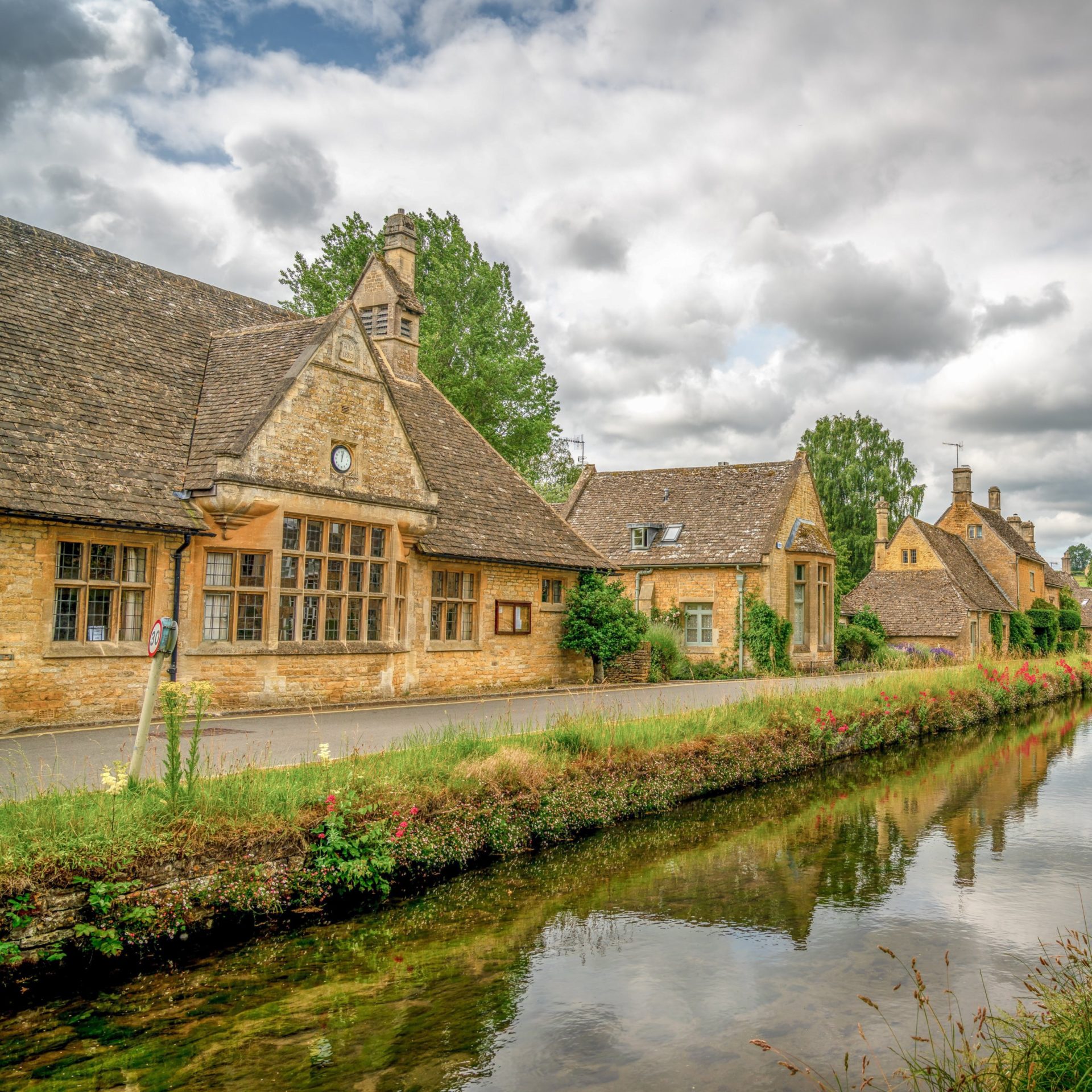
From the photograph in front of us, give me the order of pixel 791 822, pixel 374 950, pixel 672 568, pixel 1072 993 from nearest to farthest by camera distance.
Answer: pixel 1072 993
pixel 374 950
pixel 791 822
pixel 672 568

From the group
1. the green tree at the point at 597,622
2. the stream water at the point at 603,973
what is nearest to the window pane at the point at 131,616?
the stream water at the point at 603,973

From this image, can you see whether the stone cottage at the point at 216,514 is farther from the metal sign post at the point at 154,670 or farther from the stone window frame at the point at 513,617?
the metal sign post at the point at 154,670

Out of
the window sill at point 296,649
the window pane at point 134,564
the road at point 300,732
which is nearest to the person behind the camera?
the road at point 300,732

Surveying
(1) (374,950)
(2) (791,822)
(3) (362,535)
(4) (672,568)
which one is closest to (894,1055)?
(1) (374,950)

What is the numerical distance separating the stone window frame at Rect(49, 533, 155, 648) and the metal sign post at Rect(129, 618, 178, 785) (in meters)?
7.09

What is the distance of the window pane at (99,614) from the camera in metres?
15.5

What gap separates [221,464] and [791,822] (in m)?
10.7

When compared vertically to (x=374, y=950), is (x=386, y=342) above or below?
above

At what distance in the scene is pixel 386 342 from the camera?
84.2 feet

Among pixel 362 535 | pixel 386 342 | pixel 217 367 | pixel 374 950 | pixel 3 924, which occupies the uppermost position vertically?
pixel 386 342

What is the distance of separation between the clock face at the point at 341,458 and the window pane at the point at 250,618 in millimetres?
2874

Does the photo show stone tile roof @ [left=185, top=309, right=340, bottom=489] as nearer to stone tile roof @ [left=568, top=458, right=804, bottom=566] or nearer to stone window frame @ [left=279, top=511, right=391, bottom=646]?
stone window frame @ [left=279, top=511, right=391, bottom=646]

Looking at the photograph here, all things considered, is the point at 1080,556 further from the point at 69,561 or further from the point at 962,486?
the point at 69,561

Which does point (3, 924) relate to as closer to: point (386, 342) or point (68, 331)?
point (68, 331)
